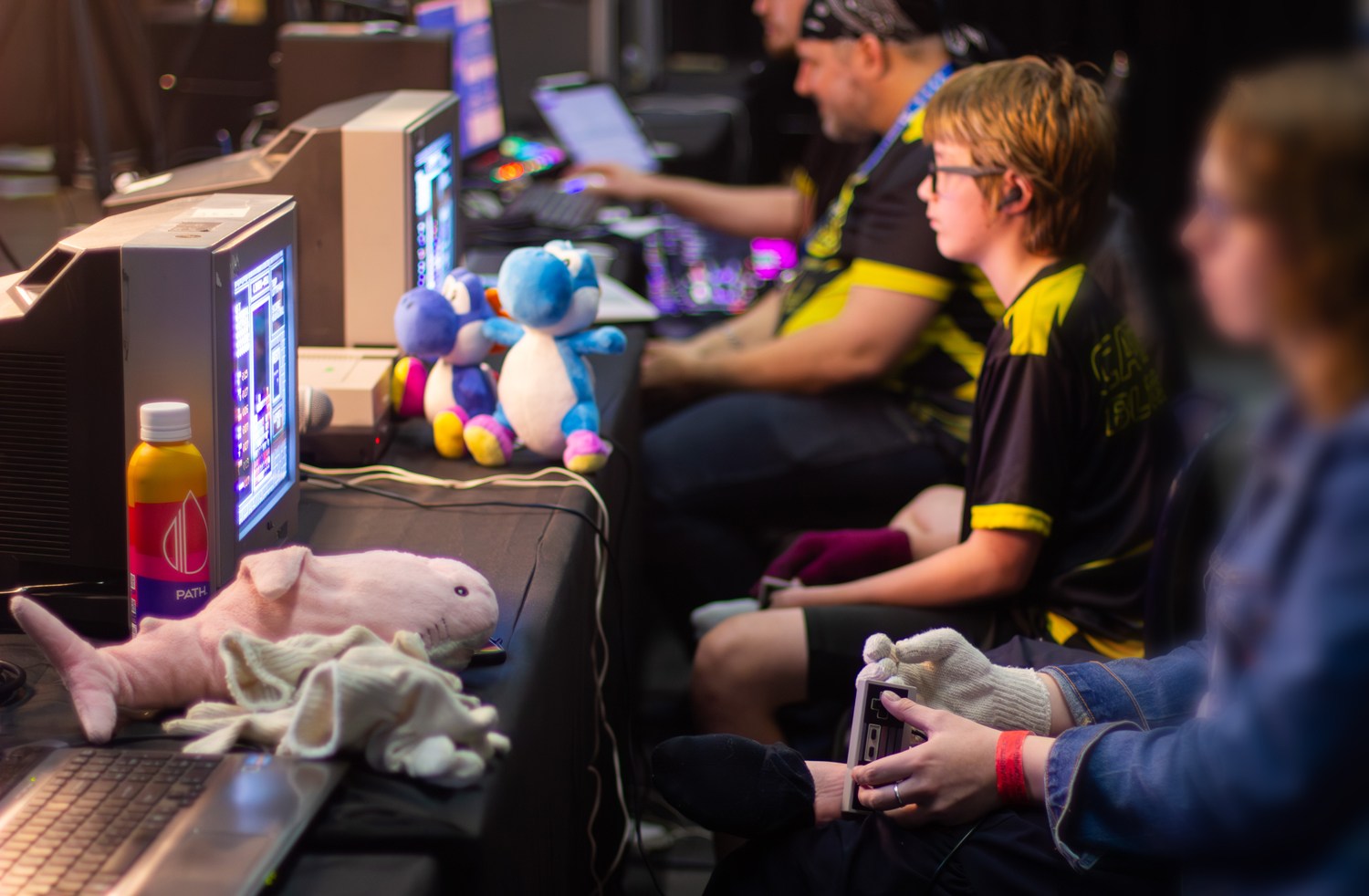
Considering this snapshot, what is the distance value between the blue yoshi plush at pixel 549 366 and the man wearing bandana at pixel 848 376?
68 centimetres

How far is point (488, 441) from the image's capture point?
1391mm

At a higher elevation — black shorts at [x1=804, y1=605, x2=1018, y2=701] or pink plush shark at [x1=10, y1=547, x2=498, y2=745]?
pink plush shark at [x1=10, y1=547, x2=498, y2=745]

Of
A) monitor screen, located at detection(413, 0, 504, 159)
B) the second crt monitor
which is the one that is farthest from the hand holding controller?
monitor screen, located at detection(413, 0, 504, 159)

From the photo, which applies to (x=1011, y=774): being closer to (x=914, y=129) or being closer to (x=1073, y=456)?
(x=1073, y=456)

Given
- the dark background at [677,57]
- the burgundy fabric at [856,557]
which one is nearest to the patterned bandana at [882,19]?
the dark background at [677,57]

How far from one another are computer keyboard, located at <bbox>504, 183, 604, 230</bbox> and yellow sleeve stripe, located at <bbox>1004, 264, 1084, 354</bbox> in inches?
57.7

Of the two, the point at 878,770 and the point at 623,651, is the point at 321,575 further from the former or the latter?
the point at 623,651

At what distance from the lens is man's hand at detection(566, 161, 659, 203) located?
2916 millimetres

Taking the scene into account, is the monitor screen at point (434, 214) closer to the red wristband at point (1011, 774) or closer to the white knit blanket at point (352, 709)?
the white knit blanket at point (352, 709)

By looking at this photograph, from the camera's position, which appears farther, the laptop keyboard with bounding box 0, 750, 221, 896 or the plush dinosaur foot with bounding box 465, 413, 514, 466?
the plush dinosaur foot with bounding box 465, 413, 514, 466

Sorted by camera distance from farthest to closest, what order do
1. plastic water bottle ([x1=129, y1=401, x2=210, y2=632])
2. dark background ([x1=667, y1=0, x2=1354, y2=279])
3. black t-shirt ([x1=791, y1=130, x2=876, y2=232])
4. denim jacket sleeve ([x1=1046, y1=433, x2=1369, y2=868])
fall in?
1. dark background ([x1=667, y1=0, x2=1354, y2=279])
2. black t-shirt ([x1=791, y1=130, x2=876, y2=232])
3. plastic water bottle ([x1=129, y1=401, x2=210, y2=632])
4. denim jacket sleeve ([x1=1046, y1=433, x2=1369, y2=868])

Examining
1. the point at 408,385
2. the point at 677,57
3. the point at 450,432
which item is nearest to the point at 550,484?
the point at 450,432

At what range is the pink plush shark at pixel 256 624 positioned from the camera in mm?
830

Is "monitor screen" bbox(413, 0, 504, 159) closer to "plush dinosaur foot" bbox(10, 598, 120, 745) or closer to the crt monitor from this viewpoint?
the crt monitor
